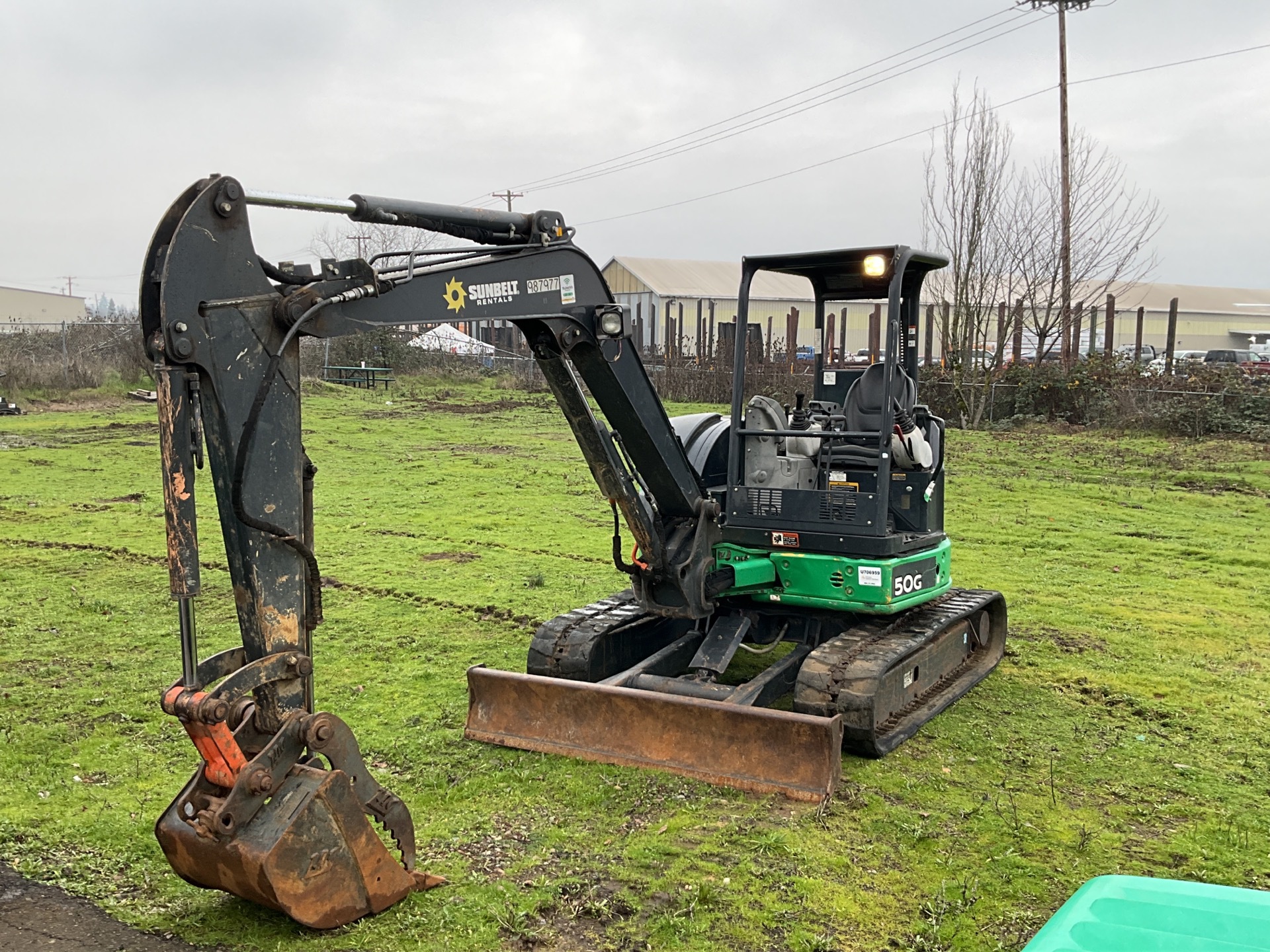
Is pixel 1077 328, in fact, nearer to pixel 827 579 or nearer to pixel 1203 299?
pixel 827 579

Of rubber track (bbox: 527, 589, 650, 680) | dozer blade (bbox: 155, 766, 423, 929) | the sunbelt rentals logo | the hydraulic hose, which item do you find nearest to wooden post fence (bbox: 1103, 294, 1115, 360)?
rubber track (bbox: 527, 589, 650, 680)

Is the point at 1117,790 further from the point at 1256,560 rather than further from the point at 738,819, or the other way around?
the point at 1256,560

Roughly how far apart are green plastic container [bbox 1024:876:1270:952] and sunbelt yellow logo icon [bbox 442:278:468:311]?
12.0ft

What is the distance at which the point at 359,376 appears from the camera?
34.8 m

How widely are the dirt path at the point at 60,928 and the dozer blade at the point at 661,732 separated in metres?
2.41

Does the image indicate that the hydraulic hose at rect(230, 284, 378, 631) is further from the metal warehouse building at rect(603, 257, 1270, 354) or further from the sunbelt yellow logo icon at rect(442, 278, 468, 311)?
the metal warehouse building at rect(603, 257, 1270, 354)

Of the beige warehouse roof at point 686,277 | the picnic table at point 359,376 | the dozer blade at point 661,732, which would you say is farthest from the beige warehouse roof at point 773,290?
the dozer blade at point 661,732

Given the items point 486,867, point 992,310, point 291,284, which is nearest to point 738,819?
point 486,867

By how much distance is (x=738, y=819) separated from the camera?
18.4 ft

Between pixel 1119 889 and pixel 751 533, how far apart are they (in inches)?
181

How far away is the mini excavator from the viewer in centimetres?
427

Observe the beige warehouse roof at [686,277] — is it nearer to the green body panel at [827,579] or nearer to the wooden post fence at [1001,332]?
the wooden post fence at [1001,332]

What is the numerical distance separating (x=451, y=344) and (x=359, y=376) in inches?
338

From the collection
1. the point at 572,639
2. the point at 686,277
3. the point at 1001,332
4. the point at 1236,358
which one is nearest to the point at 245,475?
the point at 572,639
